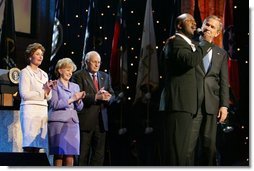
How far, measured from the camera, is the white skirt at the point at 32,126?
11.6 feet

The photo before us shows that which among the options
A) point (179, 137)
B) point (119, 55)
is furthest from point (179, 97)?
point (119, 55)

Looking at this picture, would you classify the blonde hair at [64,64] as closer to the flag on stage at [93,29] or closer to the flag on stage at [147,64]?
the flag on stage at [93,29]

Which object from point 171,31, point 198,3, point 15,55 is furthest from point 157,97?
point 15,55

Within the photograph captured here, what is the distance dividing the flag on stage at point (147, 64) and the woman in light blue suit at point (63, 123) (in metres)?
0.48

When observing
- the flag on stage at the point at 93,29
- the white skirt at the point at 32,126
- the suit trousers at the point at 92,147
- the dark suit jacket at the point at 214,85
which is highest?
the flag on stage at the point at 93,29

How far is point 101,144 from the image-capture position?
3.66m

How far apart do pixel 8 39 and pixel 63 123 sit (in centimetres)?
70

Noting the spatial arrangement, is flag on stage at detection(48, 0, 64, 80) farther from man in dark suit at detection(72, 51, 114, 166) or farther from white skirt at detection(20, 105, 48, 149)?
white skirt at detection(20, 105, 48, 149)

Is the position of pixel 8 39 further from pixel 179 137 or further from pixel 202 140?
pixel 202 140

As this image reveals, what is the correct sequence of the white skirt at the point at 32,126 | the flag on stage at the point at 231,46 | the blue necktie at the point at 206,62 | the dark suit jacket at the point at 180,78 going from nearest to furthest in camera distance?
the white skirt at the point at 32,126 → the dark suit jacket at the point at 180,78 → the blue necktie at the point at 206,62 → the flag on stage at the point at 231,46

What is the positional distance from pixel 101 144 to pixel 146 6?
3.46 ft

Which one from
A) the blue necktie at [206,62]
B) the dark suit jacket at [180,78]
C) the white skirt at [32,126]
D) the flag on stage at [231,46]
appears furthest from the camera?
the flag on stage at [231,46]

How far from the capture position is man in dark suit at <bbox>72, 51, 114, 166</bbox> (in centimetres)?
364

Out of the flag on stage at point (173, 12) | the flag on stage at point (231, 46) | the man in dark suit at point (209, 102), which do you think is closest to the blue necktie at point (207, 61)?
the man in dark suit at point (209, 102)
